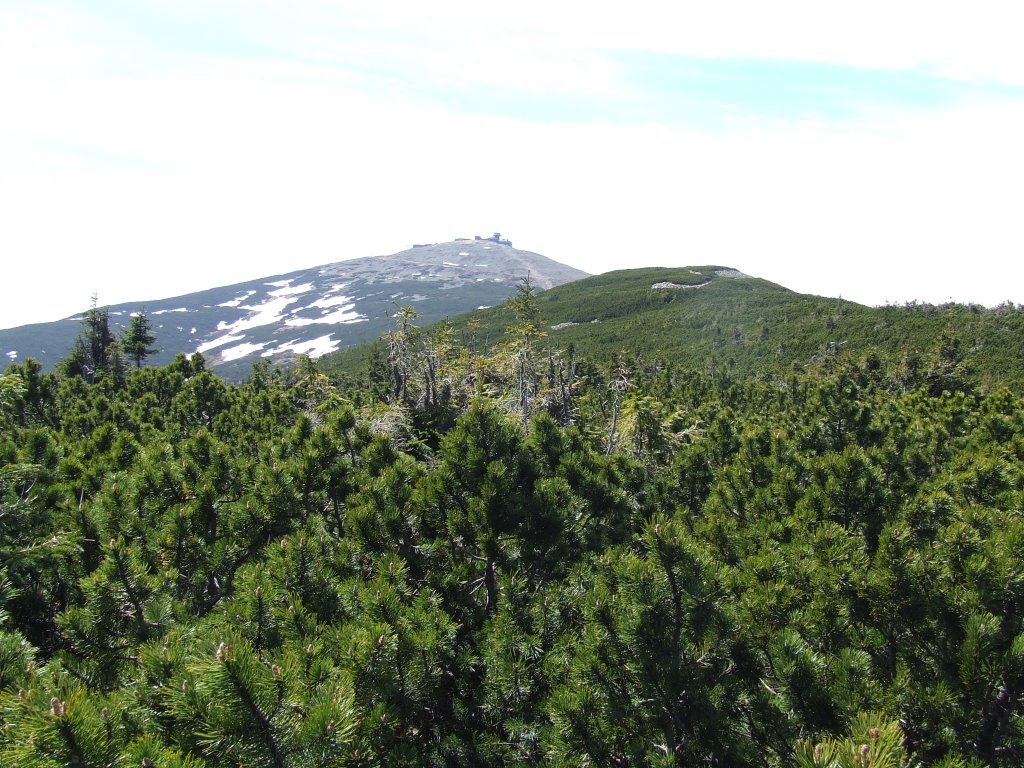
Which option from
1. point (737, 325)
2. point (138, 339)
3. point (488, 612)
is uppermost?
point (138, 339)

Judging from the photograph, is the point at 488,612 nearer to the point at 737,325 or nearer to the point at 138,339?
the point at 138,339

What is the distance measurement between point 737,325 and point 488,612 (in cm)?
10420

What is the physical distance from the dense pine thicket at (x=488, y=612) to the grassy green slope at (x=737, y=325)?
26993 mm

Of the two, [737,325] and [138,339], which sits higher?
[138,339]

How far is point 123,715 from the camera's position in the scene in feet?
8.58

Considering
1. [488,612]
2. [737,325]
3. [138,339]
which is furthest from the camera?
[737,325]

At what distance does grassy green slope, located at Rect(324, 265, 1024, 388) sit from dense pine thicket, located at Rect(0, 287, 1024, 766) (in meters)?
27.0

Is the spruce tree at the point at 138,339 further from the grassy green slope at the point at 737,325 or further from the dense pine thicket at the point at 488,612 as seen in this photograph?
the dense pine thicket at the point at 488,612

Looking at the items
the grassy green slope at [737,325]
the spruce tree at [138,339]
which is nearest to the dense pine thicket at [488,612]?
the grassy green slope at [737,325]

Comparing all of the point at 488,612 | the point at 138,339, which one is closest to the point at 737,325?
the point at 138,339

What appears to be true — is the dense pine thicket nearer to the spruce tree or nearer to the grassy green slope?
the grassy green slope

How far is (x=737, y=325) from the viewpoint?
9900 centimetres

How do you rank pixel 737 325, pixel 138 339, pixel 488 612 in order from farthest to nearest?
pixel 737 325 < pixel 138 339 < pixel 488 612

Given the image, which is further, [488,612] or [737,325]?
[737,325]
